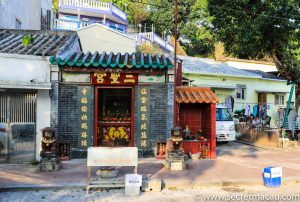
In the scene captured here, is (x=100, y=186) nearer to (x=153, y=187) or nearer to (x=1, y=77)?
(x=153, y=187)

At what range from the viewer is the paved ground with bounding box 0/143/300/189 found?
8981 millimetres

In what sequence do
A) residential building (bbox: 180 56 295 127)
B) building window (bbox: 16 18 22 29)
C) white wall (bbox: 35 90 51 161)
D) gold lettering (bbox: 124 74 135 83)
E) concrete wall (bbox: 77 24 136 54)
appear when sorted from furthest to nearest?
residential building (bbox: 180 56 295 127) → concrete wall (bbox: 77 24 136 54) → building window (bbox: 16 18 22 29) → gold lettering (bbox: 124 74 135 83) → white wall (bbox: 35 90 51 161)

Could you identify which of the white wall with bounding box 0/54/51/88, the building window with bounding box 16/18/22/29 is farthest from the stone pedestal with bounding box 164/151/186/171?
the building window with bounding box 16/18/22/29

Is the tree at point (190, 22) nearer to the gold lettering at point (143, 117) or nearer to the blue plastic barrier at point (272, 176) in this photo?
the gold lettering at point (143, 117)

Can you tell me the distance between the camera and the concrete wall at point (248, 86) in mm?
23047

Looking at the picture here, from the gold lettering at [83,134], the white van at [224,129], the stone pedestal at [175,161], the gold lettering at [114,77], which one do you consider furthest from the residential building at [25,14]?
the white van at [224,129]

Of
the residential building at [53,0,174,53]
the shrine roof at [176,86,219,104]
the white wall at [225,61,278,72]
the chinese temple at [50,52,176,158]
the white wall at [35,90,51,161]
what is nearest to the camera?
the white wall at [35,90,51,161]

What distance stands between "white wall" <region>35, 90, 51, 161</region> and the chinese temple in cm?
31

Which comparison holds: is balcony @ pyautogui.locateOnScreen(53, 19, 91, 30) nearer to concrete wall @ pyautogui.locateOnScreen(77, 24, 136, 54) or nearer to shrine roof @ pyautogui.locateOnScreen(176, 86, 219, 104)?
concrete wall @ pyautogui.locateOnScreen(77, 24, 136, 54)

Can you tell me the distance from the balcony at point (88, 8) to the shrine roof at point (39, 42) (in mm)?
15801

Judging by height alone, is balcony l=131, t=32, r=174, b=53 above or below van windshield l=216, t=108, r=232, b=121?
above

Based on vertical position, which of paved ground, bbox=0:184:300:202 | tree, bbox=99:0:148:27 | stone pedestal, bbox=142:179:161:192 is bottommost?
paved ground, bbox=0:184:300:202

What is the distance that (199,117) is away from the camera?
13953 millimetres

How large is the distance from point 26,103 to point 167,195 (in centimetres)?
619
